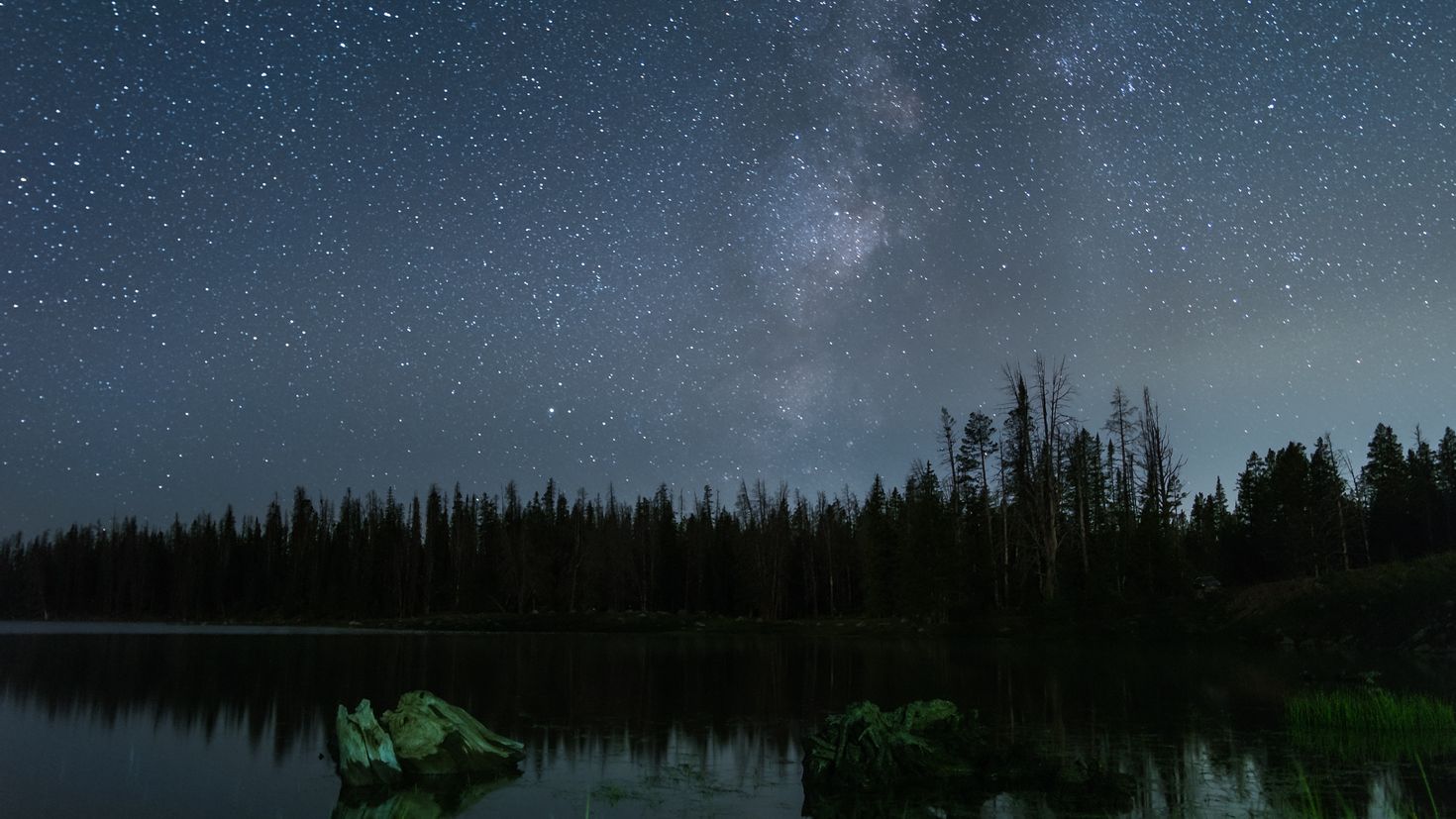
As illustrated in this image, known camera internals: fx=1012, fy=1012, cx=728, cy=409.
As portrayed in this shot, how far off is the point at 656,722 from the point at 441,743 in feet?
25.7

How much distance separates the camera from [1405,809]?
554 inches

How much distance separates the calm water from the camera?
1612 centimetres

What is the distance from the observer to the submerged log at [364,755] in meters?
17.3

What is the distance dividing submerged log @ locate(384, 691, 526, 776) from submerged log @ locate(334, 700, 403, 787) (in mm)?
397

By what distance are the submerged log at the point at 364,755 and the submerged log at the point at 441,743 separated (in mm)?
397

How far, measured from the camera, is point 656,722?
25.4 metres

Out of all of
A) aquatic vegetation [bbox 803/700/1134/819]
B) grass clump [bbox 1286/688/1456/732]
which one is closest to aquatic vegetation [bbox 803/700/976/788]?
aquatic vegetation [bbox 803/700/1134/819]

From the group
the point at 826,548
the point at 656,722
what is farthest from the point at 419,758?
the point at 826,548

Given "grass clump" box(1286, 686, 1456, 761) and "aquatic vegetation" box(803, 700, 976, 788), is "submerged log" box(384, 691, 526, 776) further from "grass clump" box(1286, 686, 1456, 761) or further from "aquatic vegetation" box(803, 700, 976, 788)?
→ "grass clump" box(1286, 686, 1456, 761)

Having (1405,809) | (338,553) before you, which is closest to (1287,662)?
(1405,809)

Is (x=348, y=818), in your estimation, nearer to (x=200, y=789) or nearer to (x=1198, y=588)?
(x=200, y=789)

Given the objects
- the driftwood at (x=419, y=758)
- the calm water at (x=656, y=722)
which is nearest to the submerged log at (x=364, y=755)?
the driftwood at (x=419, y=758)

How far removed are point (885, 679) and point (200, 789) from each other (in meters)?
23.6

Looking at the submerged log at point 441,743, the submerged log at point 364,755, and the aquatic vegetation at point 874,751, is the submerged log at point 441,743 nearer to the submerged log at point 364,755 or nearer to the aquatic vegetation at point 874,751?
the submerged log at point 364,755
